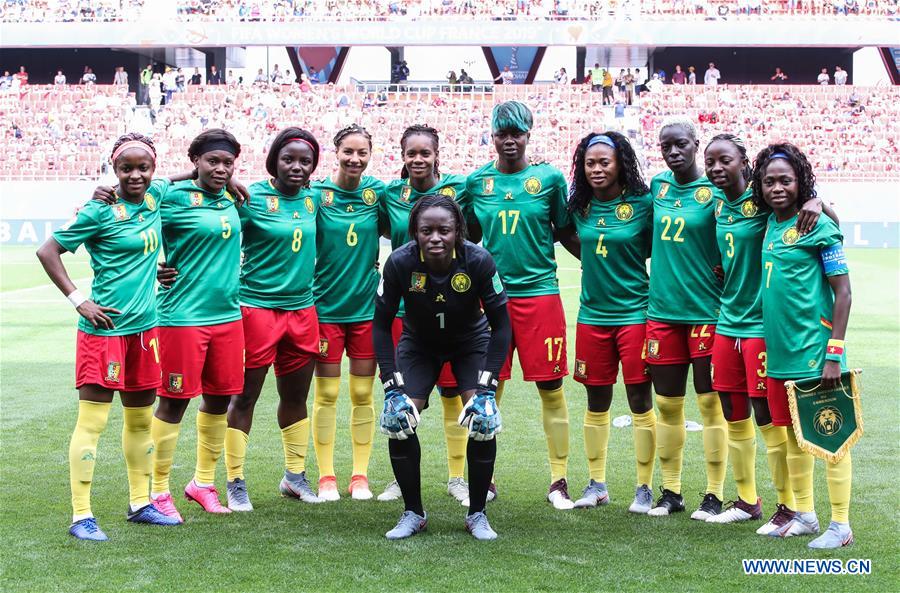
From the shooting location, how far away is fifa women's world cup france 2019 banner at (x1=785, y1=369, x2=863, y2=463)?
5.45m

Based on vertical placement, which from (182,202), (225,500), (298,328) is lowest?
(225,500)

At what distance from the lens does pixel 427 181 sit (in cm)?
674

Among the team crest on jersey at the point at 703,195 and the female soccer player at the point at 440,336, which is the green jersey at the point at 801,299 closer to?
the team crest on jersey at the point at 703,195

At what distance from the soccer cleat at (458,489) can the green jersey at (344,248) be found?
120 centimetres

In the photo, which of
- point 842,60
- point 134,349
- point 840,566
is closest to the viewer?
point 840,566

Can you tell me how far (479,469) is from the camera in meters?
5.78

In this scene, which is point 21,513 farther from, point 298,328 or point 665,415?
point 665,415

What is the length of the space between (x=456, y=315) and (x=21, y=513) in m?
2.76

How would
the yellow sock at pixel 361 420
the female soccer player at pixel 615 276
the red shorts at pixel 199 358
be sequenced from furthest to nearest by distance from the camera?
1. the yellow sock at pixel 361 420
2. the female soccer player at pixel 615 276
3. the red shorts at pixel 199 358

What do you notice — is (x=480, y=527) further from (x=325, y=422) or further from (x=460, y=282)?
(x=325, y=422)

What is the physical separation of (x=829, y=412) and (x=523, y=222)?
2.11 m

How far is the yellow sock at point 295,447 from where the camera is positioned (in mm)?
6793

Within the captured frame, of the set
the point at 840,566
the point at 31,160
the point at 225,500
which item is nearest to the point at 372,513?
the point at 225,500

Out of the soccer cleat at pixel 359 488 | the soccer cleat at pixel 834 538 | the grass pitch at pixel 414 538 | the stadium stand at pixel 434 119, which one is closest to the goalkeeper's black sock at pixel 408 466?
the grass pitch at pixel 414 538
